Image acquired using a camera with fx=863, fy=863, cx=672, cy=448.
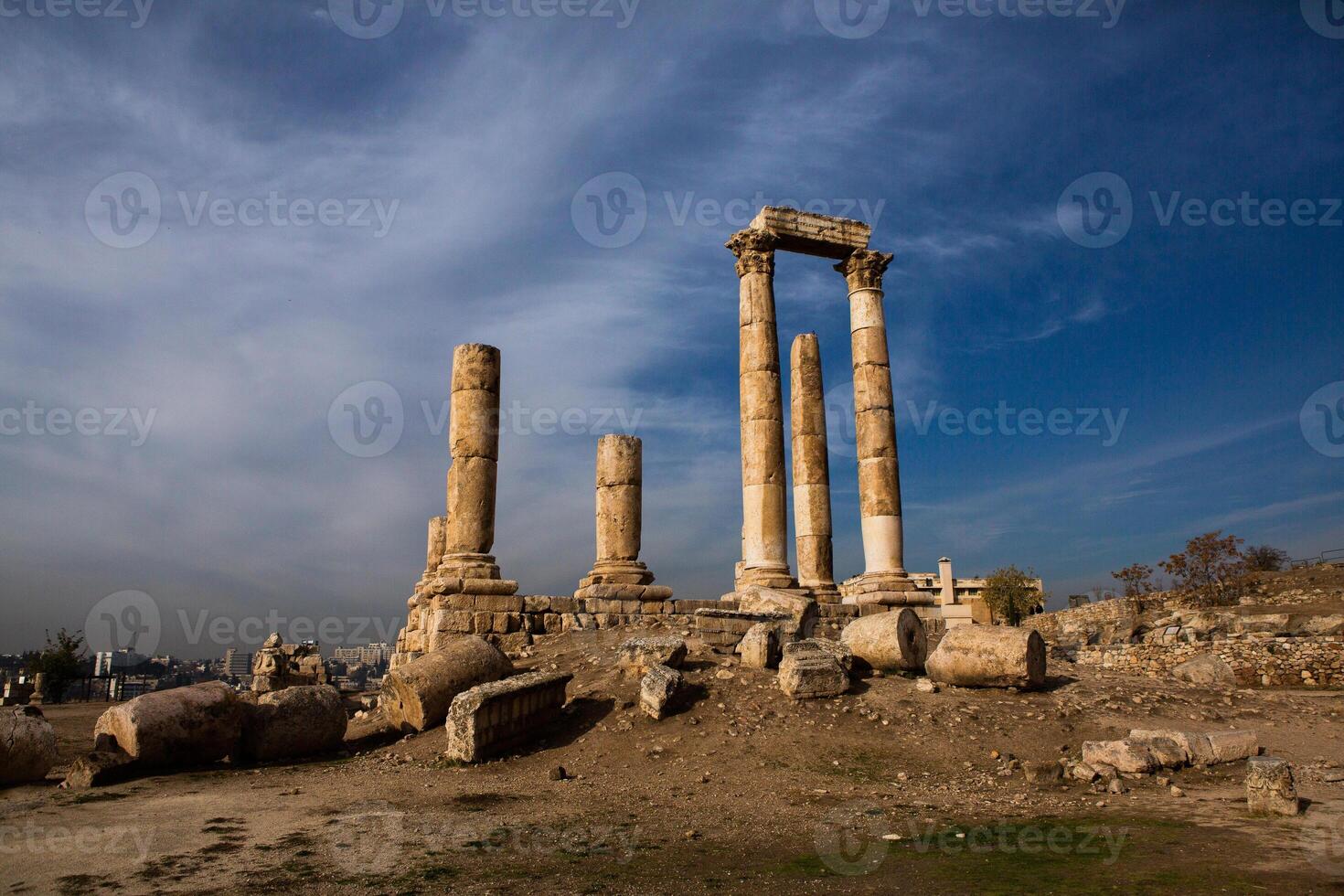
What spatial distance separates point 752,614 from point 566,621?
11.6 feet

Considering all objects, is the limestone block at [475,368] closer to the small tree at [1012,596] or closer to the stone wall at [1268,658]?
the stone wall at [1268,658]

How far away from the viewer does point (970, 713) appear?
10930 millimetres

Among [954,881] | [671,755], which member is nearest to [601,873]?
[954,881]

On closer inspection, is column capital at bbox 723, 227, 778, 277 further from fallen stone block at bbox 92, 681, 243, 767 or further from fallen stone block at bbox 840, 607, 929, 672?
fallen stone block at bbox 92, 681, 243, 767

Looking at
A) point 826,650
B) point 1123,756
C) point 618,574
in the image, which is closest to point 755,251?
point 618,574

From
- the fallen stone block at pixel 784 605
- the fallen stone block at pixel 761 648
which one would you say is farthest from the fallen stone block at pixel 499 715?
the fallen stone block at pixel 784 605

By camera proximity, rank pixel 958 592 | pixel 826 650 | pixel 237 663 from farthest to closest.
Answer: pixel 237 663, pixel 958 592, pixel 826 650

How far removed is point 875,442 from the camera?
20453 millimetres

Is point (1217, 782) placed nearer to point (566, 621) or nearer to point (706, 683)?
point (706, 683)

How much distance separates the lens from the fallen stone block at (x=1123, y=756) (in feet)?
29.3

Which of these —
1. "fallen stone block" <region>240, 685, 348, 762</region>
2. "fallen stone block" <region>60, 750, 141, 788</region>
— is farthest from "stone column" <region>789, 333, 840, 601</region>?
"fallen stone block" <region>60, 750, 141, 788</region>

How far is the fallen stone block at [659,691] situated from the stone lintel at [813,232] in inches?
484

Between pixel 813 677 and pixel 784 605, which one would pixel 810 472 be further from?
pixel 813 677

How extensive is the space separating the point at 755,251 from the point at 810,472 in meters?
5.33
